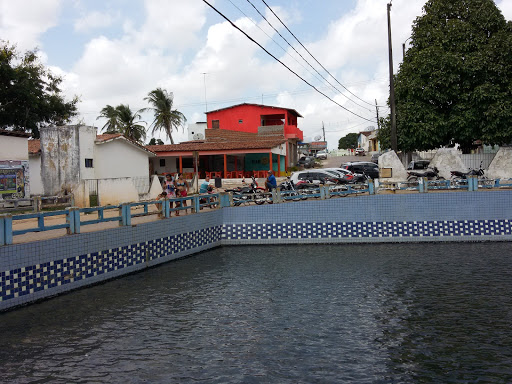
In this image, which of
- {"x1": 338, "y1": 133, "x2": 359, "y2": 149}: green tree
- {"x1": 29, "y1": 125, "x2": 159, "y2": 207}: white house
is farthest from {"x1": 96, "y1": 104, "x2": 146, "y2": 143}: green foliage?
{"x1": 338, "y1": 133, "x2": 359, "y2": 149}: green tree

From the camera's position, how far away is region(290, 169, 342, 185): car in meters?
26.0

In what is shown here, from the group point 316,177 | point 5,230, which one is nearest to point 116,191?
point 316,177

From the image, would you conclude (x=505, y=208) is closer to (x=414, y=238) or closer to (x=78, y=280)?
(x=414, y=238)

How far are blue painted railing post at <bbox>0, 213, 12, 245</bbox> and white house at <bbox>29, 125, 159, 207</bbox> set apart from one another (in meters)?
12.5

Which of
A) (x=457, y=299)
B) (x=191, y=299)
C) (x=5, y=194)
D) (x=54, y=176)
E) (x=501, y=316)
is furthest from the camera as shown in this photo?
(x=54, y=176)

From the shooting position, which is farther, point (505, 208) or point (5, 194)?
point (5, 194)

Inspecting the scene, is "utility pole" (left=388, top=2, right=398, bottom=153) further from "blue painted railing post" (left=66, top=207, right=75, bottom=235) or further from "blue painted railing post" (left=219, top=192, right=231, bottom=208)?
"blue painted railing post" (left=66, top=207, right=75, bottom=235)

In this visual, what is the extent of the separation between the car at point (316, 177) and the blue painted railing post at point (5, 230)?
1681cm

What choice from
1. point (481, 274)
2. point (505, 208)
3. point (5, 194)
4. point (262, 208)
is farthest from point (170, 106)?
point (481, 274)

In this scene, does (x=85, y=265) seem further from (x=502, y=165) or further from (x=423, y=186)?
(x=502, y=165)

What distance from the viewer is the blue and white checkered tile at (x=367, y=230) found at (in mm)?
17438

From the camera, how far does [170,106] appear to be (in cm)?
5544

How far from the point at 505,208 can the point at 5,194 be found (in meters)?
20.6

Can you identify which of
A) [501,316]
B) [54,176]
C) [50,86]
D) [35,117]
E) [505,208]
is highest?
[50,86]
